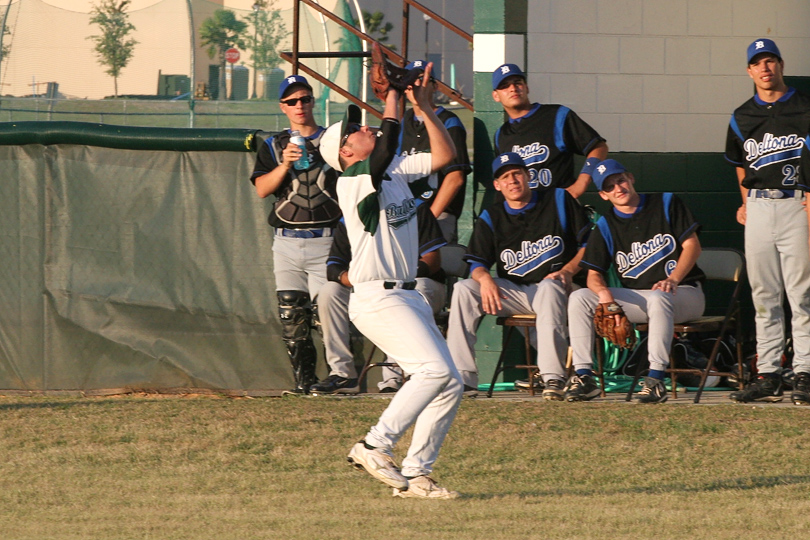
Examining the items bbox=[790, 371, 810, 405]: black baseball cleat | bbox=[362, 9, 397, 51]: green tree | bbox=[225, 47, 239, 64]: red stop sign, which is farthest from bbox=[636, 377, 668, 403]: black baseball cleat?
bbox=[362, 9, 397, 51]: green tree

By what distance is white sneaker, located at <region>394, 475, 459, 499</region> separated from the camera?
546 cm

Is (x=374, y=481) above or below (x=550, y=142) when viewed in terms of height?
below

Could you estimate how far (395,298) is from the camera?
5516mm

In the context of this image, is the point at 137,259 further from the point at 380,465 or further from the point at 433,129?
the point at 380,465

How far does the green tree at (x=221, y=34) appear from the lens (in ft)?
75.5

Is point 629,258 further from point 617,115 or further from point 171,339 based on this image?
point 171,339

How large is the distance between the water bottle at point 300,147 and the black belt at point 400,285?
7.35ft

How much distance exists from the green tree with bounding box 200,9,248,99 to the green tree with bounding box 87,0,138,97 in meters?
1.58

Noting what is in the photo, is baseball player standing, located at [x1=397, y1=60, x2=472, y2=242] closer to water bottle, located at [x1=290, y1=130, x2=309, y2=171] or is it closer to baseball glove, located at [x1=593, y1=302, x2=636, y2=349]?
water bottle, located at [x1=290, y1=130, x2=309, y2=171]

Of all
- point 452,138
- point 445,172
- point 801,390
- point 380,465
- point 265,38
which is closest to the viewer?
point 380,465

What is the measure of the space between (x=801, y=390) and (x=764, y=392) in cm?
25

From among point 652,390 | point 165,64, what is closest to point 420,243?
point 652,390

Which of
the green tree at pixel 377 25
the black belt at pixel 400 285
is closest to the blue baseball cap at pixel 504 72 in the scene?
the black belt at pixel 400 285

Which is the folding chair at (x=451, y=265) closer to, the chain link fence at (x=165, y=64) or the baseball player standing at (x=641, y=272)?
the baseball player standing at (x=641, y=272)
